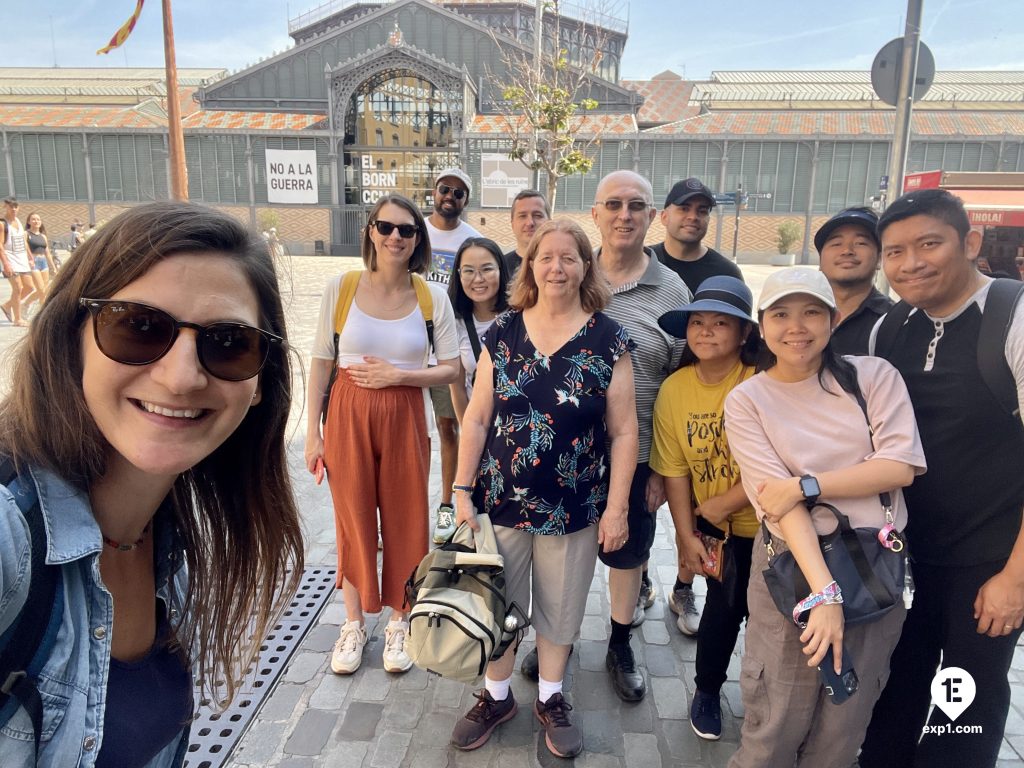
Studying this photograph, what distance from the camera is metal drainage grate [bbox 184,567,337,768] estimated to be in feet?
9.04

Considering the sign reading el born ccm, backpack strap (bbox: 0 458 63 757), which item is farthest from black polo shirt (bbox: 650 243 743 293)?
the sign reading el born ccm

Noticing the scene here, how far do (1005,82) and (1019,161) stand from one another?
1883 centimetres

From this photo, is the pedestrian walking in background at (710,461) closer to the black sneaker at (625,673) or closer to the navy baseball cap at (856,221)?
the black sneaker at (625,673)

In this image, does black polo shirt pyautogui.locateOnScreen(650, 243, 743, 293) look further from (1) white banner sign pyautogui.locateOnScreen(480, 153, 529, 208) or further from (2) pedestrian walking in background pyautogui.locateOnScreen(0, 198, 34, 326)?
(1) white banner sign pyautogui.locateOnScreen(480, 153, 529, 208)

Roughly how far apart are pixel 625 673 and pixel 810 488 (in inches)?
62.6

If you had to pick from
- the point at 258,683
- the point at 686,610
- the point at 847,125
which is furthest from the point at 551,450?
the point at 847,125

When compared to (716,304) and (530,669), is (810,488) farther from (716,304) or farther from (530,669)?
(530,669)

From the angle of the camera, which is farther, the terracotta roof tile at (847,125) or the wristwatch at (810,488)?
the terracotta roof tile at (847,125)

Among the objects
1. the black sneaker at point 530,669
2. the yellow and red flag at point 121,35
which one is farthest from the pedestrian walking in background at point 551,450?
the yellow and red flag at point 121,35

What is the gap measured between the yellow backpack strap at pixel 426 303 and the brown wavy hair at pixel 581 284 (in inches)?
28.2


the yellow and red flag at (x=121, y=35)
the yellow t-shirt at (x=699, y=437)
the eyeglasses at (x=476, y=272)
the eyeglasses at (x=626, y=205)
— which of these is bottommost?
the yellow t-shirt at (x=699, y=437)

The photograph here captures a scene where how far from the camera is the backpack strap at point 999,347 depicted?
6.93ft

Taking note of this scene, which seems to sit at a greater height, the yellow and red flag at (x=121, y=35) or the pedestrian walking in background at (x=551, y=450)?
the yellow and red flag at (x=121, y=35)

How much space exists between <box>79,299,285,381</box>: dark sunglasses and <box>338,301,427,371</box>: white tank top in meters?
2.01
